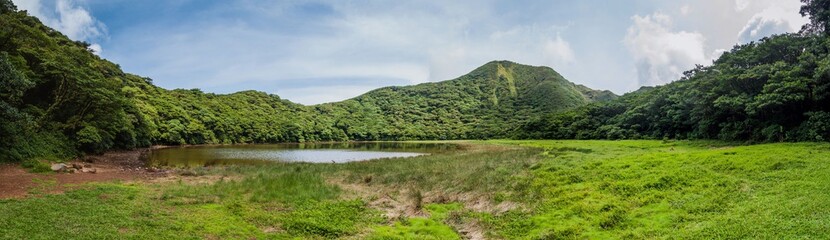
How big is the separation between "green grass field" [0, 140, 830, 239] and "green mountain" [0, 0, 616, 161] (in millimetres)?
15553

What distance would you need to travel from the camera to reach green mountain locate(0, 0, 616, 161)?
104 feet

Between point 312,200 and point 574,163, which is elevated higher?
point 574,163

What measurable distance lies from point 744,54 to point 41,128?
235 ft

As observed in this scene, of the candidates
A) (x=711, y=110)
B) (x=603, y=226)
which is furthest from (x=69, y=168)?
(x=711, y=110)

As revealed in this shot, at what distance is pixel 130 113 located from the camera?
63.8 metres

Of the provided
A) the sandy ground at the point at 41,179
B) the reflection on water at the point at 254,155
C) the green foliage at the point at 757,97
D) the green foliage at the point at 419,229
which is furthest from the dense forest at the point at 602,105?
the green foliage at the point at 419,229

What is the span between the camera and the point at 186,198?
759 inches

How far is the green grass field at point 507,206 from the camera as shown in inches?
460

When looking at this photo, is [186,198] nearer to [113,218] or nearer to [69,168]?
[113,218]

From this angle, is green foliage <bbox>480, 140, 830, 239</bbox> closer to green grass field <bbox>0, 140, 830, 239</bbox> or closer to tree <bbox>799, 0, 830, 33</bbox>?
green grass field <bbox>0, 140, 830, 239</bbox>

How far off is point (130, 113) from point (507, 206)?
67728 millimetres

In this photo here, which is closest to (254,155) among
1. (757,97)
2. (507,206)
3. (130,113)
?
(130,113)

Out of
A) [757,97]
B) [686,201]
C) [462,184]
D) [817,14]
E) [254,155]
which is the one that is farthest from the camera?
[254,155]

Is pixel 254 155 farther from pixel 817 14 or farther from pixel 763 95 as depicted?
pixel 817 14
